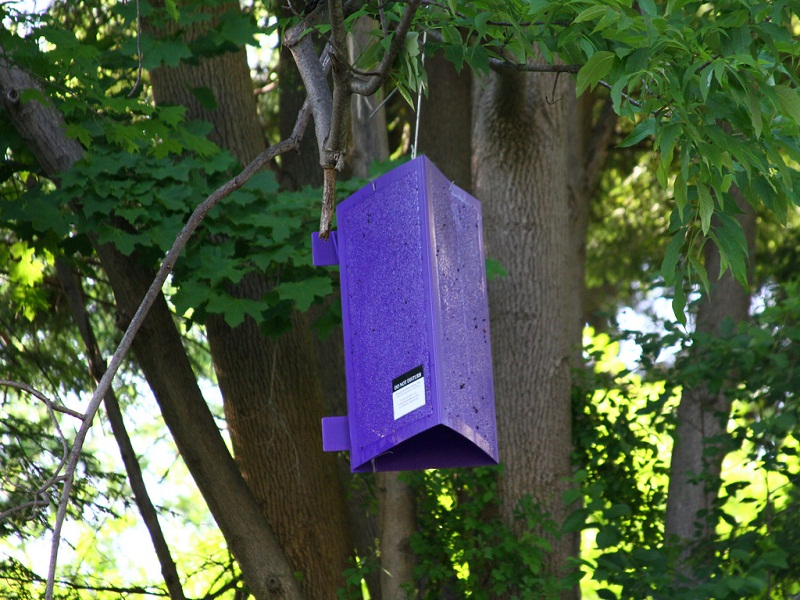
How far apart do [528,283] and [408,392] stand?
290 cm

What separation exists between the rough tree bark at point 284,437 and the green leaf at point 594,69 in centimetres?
258

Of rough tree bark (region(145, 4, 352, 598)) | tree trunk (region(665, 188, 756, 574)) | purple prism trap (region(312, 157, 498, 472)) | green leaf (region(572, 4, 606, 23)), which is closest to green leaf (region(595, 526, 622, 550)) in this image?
purple prism trap (region(312, 157, 498, 472))

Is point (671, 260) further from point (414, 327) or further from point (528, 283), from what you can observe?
point (528, 283)

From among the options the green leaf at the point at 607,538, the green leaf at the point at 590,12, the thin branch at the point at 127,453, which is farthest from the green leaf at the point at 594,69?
the thin branch at the point at 127,453

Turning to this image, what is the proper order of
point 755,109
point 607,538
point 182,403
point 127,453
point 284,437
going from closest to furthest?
point 755,109 < point 607,538 < point 182,403 < point 284,437 < point 127,453

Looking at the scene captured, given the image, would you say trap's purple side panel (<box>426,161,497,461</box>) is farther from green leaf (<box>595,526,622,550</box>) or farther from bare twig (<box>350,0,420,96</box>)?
green leaf (<box>595,526,622,550</box>)

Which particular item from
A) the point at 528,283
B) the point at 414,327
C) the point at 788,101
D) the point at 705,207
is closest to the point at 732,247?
the point at 705,207

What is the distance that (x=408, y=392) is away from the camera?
2.21 m

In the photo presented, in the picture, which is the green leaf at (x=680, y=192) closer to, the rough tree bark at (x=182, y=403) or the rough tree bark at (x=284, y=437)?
the rough tree bark at (x=182, y=403)

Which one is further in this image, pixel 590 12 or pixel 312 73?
pixel 312 73

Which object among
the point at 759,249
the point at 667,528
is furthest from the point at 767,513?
the point at 759,249

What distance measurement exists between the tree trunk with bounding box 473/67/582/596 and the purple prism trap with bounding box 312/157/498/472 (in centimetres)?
251

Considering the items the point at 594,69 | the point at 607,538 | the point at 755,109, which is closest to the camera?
the point at 755,109

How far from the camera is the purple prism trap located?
2.20 m
